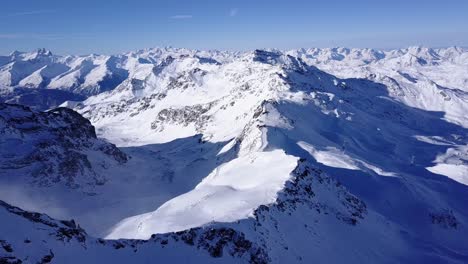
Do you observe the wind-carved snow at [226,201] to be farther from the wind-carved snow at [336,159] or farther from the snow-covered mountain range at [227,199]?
the wind-carved snow at [336,159]

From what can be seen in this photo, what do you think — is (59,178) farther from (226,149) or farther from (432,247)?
(432,247)

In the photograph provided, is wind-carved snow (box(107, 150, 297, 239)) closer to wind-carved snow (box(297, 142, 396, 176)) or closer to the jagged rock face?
the jagged rock face

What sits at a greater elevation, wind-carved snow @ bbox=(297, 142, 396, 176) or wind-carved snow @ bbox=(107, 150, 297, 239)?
wind-carved snow @ bbox=(107, 150, 297, 239)

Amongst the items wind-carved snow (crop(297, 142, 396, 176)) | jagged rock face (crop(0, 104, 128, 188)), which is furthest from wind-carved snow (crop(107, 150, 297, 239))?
wind-carved snow (crop(297, 142, 396, 176))

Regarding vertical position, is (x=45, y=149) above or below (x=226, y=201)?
below

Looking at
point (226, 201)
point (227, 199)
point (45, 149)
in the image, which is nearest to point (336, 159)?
point (227, 199)

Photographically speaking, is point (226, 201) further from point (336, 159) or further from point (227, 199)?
point (336, 159)

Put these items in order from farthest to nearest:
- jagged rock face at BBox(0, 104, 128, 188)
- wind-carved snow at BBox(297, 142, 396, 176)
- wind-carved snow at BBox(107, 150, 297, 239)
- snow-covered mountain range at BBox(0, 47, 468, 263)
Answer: wind-carved snow at BBox(297, 142, 396, 176)
jagged rock face at BBox(0, 104, 128, 188)
wind-carved snow at BBox(107, 150, 297, 239)
snow-covered mountain range at BBox(0, 47, 468, 263)

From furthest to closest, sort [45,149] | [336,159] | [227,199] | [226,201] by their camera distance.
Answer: [336,159]
[45,149]
[227,199]
[226,201]
